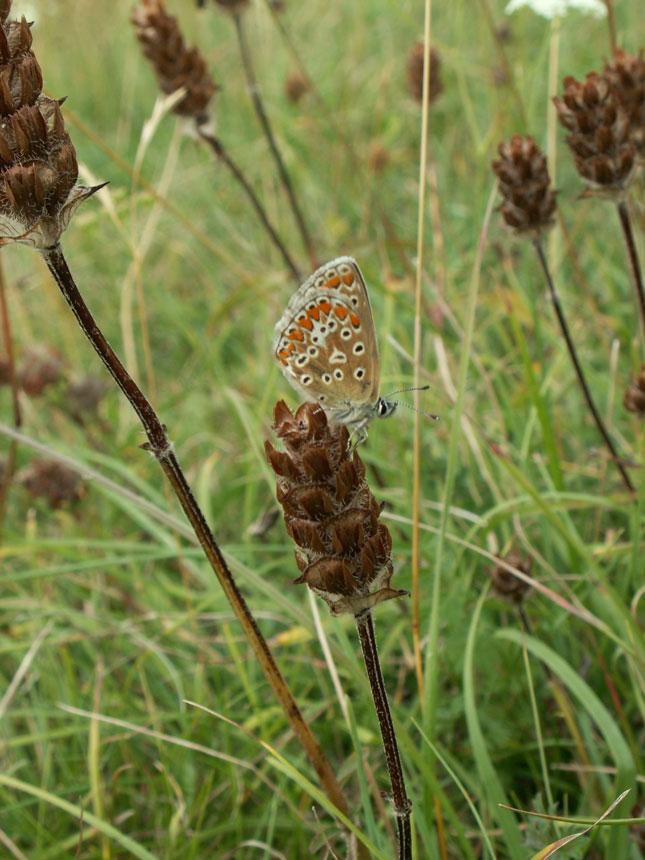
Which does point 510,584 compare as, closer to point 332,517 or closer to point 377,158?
point 332,517

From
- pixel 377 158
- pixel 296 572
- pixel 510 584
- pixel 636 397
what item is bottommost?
pixel 296 572

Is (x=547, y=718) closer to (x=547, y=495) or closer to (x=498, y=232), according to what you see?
(x=547, y=495)

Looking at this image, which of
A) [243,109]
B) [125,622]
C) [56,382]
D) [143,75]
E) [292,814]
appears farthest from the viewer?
[143,75]

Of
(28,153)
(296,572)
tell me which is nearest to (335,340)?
(28,153)

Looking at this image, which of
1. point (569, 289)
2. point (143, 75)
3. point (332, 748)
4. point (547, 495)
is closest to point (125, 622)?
→ point (332, 748)

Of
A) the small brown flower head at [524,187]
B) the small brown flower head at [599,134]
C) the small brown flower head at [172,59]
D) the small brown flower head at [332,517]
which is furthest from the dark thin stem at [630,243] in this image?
the small brown flower head at [172,59]

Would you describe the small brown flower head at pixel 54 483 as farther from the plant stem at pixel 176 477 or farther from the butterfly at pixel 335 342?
the plant stem at pixel 176 477
